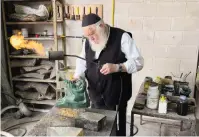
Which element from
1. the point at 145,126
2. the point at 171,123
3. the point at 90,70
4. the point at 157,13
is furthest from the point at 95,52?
the point at 171,123

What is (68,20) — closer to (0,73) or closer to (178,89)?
(0,73)

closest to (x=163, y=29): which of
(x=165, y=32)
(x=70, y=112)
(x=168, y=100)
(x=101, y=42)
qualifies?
(x=165, y=32)

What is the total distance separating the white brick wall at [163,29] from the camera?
2262mm

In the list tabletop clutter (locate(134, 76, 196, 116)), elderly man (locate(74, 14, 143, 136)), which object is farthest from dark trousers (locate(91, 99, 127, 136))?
tabletop clutter (locate(134, 76, 196, 116))

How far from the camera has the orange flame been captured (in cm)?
257

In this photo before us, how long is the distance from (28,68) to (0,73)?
13.1 inches

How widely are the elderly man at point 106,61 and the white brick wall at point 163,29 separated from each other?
36.2 inches

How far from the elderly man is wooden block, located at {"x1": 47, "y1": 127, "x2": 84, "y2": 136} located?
1.68 feet

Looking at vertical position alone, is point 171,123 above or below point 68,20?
below

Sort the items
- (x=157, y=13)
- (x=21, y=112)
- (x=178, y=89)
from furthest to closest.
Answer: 1. (x=21, y=112)
2. (x=157, y=13)
3. (x=178, y=89)

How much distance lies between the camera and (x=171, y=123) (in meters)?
2.54

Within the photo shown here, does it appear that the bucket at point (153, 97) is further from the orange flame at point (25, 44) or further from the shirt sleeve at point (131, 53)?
the orange flame at point (25, 44)

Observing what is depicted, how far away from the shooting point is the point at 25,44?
104 inches

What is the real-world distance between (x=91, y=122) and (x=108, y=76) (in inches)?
19.2
